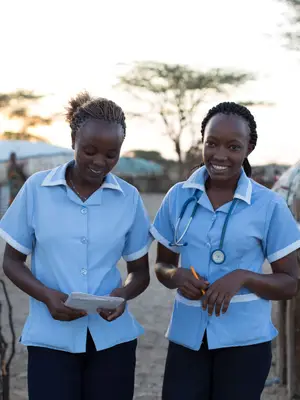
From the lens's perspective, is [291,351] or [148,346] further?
→ [148,346]

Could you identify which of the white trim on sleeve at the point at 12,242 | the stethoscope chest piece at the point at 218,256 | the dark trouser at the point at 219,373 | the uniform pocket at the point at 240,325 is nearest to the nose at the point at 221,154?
the stethoscope chest piece at the point at 218,256

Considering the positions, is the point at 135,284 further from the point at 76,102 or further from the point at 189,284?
the point at 76,102

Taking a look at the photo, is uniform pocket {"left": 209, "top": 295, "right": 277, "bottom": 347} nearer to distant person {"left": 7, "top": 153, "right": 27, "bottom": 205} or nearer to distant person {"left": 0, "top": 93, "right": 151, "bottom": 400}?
distant person {"left": 0, "top": 93, "right": 151, "bottom": 400}

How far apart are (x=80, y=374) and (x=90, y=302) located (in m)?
0.32

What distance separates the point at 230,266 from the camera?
6.55 feet

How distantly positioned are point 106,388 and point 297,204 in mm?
1978

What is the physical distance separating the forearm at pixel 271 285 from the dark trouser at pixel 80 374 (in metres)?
Result: 0.48

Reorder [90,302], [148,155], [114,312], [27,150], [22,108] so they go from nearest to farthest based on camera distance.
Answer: [90,302], [114,312], [27,150], [22,108], [148,155]

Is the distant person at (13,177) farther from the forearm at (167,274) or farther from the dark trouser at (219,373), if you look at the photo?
the dark trouser at (219,373)

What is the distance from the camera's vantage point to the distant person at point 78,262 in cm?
198

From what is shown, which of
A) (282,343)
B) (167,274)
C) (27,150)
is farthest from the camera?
(27,150)

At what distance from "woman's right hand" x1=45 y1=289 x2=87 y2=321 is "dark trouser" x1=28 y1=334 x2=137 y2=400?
128 millimetres

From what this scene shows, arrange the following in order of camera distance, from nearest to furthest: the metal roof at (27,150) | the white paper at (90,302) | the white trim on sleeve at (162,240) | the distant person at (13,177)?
the white paper at (90,302)
the white trim on sleeve at (162,240)
the distant person at (13,177)
the metal roof at (27,150)

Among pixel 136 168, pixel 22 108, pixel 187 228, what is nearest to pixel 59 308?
pixel 187 228
